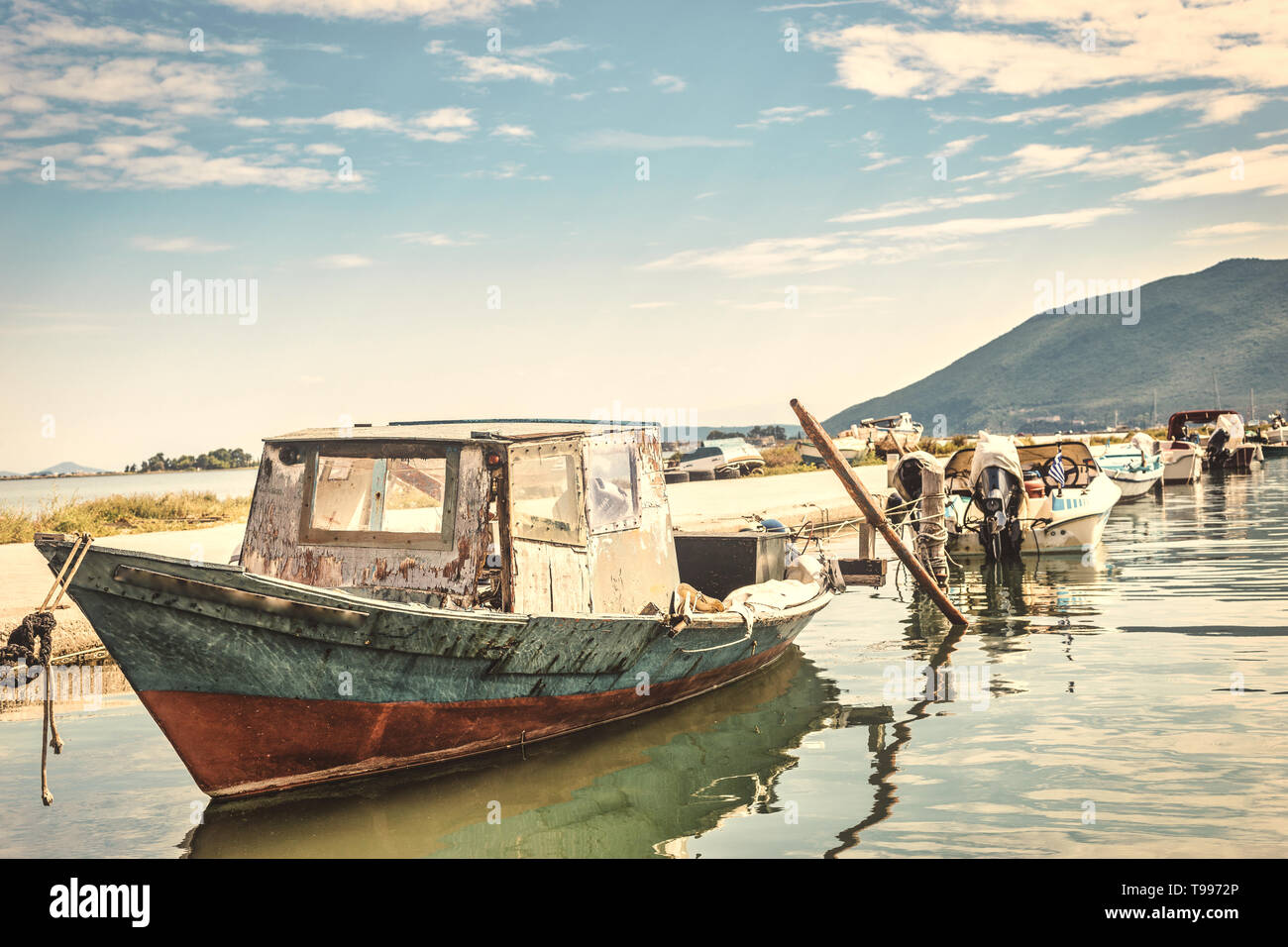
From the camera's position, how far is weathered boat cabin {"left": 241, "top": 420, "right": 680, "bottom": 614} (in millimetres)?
8516

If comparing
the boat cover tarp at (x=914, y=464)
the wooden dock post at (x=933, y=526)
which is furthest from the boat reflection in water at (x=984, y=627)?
the boat cover tarp at (x=914, y=464)

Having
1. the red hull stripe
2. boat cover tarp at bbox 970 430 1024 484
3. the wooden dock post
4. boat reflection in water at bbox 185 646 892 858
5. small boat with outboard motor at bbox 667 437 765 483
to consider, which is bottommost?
boat reflection in water at bbox 185 646 892 858

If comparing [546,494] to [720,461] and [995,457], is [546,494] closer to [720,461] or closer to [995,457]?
[995,457]

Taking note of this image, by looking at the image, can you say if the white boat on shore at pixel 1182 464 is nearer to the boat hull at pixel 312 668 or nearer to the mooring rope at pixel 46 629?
the boat hull at pixel 312 668

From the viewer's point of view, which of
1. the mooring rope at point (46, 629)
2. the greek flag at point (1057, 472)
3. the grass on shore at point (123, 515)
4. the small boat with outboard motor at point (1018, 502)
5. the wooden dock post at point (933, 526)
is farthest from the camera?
the greek flag at point (1057, 472)

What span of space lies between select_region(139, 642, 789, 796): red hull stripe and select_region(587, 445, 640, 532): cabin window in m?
1.76

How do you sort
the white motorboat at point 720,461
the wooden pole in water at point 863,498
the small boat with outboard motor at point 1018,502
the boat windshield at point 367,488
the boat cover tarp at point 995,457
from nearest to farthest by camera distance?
1. the boat windshield at point 367,488
2. the wooden pole in water at point 863,498
3. the boat cover tarp at point 995,457
4. the small boat with outboard motor at point 1018,502
5. the white motorboat at point 720,461

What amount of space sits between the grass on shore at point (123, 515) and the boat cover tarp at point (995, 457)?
18.2m

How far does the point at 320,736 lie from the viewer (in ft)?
24.9

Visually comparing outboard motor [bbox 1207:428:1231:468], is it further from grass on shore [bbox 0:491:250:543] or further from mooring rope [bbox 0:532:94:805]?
mooring rope [bbox 0:532:94:805]

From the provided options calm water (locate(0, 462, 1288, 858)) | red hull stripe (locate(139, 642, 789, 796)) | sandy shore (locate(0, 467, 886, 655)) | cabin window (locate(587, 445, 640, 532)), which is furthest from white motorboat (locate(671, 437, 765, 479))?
red hull stripe (locate(139, 642, 789, 796))

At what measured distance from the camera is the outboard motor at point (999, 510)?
67.7 feet

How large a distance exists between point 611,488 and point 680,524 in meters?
14.3
